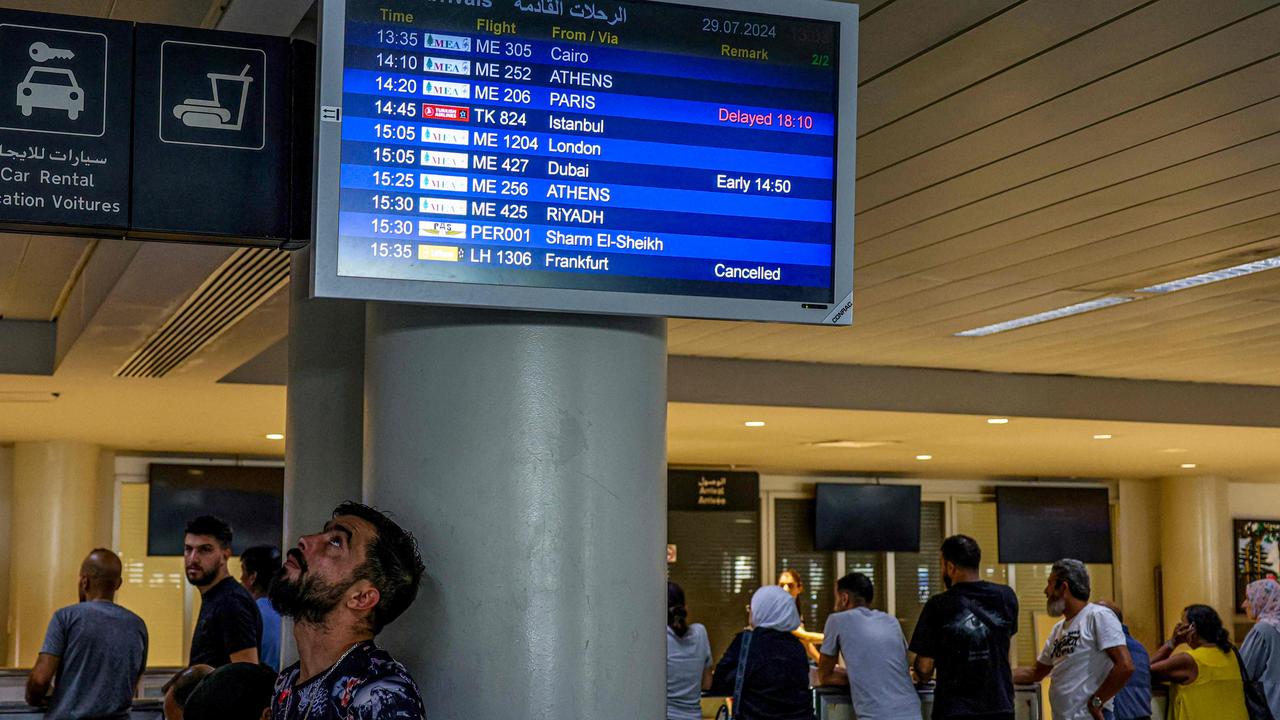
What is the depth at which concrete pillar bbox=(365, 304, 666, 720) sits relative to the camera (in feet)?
7.47

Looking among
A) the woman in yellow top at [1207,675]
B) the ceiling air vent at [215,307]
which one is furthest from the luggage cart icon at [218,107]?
the woman in yellow top at [1207,675]

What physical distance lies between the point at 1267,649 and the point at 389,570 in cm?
546

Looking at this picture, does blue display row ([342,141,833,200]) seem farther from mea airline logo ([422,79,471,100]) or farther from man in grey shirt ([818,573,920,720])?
man in grey shirt ([818,573,920,720])

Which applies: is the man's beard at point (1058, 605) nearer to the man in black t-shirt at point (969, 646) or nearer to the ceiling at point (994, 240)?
the man in black t-shirt at point (969, 646)

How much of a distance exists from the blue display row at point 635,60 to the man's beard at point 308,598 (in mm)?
822

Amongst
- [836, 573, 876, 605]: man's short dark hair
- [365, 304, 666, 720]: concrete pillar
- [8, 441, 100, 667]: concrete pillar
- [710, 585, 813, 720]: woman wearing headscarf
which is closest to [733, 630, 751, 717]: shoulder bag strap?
[710, 585, 813, 720]: woman wearing headscarf

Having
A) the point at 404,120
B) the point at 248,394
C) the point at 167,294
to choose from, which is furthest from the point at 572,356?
the point at 248,394

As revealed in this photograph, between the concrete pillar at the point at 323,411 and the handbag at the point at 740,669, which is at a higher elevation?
the concrete pillar at the point at 323,411

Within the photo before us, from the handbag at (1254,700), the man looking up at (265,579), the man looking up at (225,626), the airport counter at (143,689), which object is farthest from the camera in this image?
the handbag at (1254,700)

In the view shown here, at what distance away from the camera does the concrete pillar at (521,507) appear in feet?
7.47

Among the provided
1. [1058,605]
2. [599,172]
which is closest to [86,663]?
[1058,605]

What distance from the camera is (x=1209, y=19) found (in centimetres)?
308

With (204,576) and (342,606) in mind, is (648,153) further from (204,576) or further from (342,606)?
(204,576)

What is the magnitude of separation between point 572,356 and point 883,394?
6.79m
